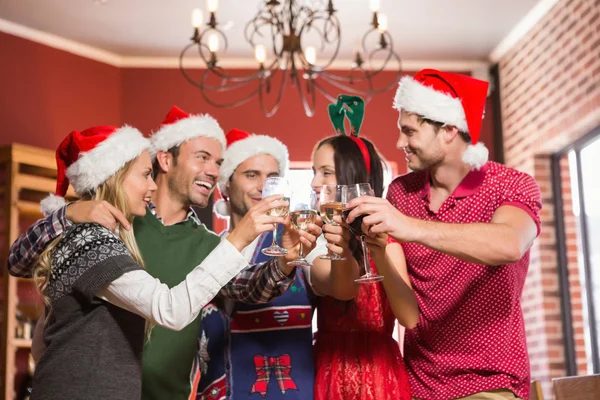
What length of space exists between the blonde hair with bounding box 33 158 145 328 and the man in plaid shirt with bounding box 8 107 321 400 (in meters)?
0.06

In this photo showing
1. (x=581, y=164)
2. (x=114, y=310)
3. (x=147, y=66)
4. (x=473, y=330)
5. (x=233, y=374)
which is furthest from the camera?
(x=147, y=66)

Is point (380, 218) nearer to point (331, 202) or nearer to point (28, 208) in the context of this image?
point (331, 202)

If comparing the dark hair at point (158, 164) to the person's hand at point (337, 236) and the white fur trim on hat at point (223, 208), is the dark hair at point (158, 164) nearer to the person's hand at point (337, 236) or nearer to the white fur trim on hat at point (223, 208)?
the white fur trim on hat at point (223, 208)

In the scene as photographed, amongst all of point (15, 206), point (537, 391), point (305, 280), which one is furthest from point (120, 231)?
point (15, 206)

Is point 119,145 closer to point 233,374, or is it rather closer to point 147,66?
point 233,374

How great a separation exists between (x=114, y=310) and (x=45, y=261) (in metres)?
0.24

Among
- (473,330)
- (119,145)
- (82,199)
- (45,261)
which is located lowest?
(473,330)

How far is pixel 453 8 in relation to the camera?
576 centimetres

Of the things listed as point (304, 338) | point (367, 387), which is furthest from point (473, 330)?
point (304, 338)

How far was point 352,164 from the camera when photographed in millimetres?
2750

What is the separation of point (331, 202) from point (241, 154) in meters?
1.26

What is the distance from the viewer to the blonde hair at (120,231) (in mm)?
2236

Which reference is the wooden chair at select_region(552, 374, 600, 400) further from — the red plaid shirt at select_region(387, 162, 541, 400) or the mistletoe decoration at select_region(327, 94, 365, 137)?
the mistletoe decoration at select_region(327, 94, 365, 137)

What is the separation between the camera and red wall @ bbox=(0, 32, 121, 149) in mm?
5855
